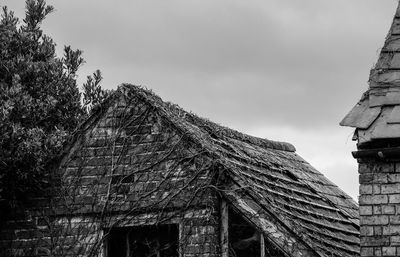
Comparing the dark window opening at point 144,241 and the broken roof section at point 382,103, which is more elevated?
the broken roof section at point 382,103

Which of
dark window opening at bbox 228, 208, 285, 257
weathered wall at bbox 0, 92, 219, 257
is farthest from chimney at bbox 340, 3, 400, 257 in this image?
weathered wall at bbox 0, 92, 219, 257

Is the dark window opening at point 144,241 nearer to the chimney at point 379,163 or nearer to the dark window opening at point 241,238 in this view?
the dark window opening at point 241,238

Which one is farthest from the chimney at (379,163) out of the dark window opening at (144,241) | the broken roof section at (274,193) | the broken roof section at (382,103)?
the dark window opening at (144,241)

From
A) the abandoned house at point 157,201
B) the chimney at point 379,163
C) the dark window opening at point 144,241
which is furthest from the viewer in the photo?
the dark window opening at point 144,241

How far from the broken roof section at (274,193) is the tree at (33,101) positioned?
1.67 meters

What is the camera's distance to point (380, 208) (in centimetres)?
1312

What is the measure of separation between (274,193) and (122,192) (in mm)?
2267

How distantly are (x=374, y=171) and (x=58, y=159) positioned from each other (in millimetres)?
4831

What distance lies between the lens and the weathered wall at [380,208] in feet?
42.7

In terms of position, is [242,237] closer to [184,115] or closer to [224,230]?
[224,230]

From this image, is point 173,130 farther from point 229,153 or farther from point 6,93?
point 6,93

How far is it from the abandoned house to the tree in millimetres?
410

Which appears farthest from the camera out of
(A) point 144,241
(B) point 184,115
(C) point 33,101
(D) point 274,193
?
(C) point 33,101

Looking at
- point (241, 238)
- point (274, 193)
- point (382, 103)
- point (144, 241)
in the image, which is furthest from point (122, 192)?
point (382, 103)
